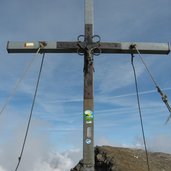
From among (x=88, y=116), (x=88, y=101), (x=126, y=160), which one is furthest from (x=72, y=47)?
(x=126, y=160)

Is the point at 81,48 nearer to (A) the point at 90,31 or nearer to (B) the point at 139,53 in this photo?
(A) the point at 90,31

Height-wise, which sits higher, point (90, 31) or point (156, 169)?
point (156, 169)

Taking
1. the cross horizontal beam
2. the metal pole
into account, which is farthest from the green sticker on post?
the cross horizontal beam

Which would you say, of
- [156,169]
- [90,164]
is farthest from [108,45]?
[156,169]

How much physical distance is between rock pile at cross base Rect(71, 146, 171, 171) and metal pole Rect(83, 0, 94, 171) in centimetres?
2006

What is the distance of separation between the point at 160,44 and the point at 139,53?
0.77 meters

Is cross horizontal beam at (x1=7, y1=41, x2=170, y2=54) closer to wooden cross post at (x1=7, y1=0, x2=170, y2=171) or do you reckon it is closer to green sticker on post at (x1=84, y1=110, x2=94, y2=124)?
wooden cross post at (x1=7, y1=0, x2=170, y2=171)

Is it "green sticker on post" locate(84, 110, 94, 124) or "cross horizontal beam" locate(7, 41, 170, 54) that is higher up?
"cross horizontal beam" locate(7, 41, 170, 54)

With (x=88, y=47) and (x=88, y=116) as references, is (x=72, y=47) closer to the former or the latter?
(x=88, y=47)

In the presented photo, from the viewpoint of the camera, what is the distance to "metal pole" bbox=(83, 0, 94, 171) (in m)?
10.4

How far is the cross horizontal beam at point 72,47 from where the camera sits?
11523mm

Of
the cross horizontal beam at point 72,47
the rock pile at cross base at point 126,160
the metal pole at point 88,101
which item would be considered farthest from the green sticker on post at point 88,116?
the rock pile at cross base at point 126,160

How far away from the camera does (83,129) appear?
1062 centimetres

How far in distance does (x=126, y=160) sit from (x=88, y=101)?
23.8 m
